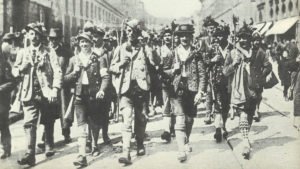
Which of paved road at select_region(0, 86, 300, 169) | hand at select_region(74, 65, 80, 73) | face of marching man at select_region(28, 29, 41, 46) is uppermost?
face of marching man at select_region(28, 29, 41, 46)

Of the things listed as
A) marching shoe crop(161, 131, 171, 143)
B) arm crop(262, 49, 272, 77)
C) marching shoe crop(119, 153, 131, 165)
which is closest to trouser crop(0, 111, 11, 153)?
marching shoe crop(119, 153, 131, 165)

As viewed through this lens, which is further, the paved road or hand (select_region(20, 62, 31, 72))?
hand (select_region(20, 62, 31, 72))

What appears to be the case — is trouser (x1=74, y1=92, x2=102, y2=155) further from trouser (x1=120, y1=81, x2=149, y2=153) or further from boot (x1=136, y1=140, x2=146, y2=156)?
boot (x1=136, y1=140, x2=146, y2=156)

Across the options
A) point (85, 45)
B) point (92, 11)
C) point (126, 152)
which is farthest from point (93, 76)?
point (92, 11)

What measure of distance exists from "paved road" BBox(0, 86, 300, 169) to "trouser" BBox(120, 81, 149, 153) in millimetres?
320

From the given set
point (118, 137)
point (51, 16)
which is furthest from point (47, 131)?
point (51, 16)

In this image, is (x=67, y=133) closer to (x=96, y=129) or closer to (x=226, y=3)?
(x=96, y=129)

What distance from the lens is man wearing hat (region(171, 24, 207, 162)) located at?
679 centimetres

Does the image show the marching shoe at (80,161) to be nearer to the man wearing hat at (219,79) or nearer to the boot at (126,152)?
the boot at (126,152)

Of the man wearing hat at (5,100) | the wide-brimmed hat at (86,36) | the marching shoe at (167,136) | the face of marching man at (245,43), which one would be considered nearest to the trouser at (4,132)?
the man wearing hat at (5,100)

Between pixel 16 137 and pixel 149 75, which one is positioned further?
pixel 16 137

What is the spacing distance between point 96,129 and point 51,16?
14.3m

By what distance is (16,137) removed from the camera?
28.3ft

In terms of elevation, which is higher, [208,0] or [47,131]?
[208,0]
